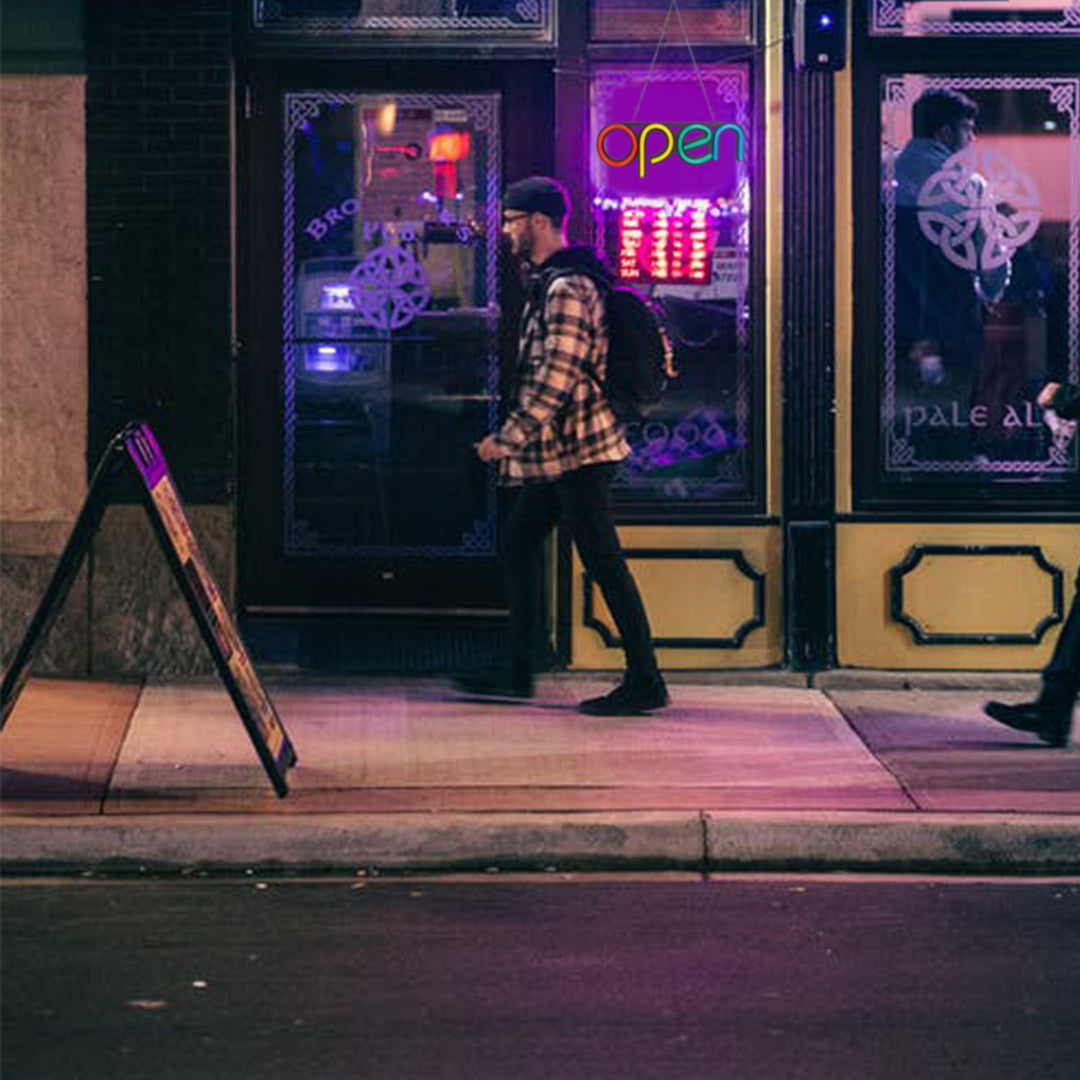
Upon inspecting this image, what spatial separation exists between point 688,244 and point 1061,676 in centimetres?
259

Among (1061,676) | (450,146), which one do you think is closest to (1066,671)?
(1061,676)

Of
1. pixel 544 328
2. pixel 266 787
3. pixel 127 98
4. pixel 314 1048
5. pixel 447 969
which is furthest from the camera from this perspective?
pixel 127 98

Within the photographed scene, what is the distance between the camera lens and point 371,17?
35.8 feet

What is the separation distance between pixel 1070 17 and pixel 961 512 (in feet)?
6.95

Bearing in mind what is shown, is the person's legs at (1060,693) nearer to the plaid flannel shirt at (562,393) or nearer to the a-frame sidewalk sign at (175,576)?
the plaid flannel shirt at (562,393)

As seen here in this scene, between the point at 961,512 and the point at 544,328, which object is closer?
the point at 544,328

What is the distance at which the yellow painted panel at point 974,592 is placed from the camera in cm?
1094

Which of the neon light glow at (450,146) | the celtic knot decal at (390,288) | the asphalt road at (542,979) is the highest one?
the neon light glow at (450,146)

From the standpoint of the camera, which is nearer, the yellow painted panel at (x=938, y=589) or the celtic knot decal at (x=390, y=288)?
the yellow painted panel at (x=938, y=589)

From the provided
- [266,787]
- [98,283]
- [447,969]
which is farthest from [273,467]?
[447,969]

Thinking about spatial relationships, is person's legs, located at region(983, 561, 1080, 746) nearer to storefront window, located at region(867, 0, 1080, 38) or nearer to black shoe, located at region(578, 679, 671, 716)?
black shoe, located at region(578, 679, 671, 716)

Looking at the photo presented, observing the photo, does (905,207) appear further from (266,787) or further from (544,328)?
(266,787)

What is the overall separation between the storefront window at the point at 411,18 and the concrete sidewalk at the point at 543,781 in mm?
2716

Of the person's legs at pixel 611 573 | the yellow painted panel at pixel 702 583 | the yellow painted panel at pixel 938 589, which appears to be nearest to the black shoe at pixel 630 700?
the person's legs at pixel 611 573
